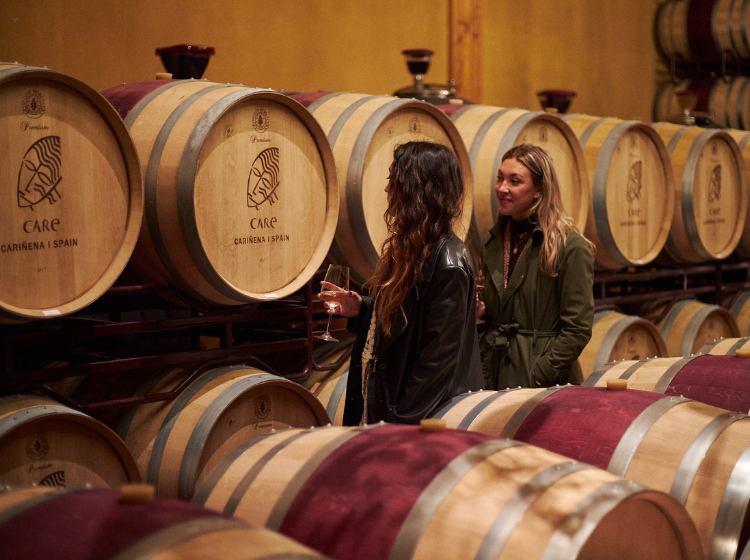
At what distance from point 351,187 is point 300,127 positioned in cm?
38

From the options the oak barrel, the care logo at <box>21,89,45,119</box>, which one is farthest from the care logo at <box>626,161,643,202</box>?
the care logo at <box>21,89,45,119</box>

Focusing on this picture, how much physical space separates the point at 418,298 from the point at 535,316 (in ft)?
3.29

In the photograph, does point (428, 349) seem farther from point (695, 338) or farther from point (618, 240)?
point (695, 338)

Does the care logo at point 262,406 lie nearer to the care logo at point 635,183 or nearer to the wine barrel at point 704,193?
the care logo at point 635,183

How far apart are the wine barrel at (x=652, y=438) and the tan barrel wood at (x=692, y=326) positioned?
127 inches

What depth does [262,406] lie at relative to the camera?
3.11 metres

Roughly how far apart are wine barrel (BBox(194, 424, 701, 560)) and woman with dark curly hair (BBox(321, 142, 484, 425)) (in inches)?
23.3

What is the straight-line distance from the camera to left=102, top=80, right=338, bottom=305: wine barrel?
113 inches

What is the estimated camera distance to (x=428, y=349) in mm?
2301

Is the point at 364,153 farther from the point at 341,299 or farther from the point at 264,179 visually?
the point at 341,299

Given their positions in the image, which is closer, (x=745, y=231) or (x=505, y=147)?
(x=505, y=147)

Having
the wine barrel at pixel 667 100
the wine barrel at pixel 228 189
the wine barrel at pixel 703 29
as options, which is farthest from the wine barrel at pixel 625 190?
the wine barrel at pixel 703 29

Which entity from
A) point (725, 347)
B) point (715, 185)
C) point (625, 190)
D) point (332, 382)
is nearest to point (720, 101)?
point (715, 185)

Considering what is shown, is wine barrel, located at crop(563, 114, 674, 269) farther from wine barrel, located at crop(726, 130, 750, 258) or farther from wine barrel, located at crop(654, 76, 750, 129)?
wine barrel, located at crop(654, 76, 750, 129)
